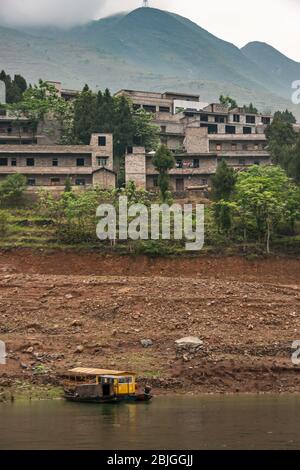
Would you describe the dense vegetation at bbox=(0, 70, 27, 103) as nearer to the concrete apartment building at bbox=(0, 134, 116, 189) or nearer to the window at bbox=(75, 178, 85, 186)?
the concrete apartment building at bbox=(0, 134, 116, 189)

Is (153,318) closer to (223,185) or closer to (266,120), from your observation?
(223,185)

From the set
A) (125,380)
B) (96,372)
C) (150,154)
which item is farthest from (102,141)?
(125,380)

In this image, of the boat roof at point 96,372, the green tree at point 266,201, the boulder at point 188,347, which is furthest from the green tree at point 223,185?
the boat roof at point 96,372

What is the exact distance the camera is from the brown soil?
53812 mm

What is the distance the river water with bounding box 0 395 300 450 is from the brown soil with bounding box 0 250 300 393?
4.85 metres

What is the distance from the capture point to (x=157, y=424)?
4022 centimetres

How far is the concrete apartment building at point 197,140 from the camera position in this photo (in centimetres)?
9225

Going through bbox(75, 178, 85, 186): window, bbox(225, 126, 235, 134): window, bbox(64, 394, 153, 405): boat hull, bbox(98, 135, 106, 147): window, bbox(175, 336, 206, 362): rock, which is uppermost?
bbox(225, 126, 235, 134): window

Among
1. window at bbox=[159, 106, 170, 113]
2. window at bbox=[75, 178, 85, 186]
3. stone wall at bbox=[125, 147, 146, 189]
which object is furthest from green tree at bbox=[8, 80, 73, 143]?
window at bbox=[159, 106, 170, 113]

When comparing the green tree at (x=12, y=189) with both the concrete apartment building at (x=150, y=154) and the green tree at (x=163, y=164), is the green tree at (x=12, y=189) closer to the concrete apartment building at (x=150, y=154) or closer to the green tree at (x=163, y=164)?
the concrete apartment building at (x=150, y=154)

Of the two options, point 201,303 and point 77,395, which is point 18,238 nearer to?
point 201,303

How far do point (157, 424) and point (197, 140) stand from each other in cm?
6273

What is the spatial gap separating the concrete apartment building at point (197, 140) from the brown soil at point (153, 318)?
21.6 meters
